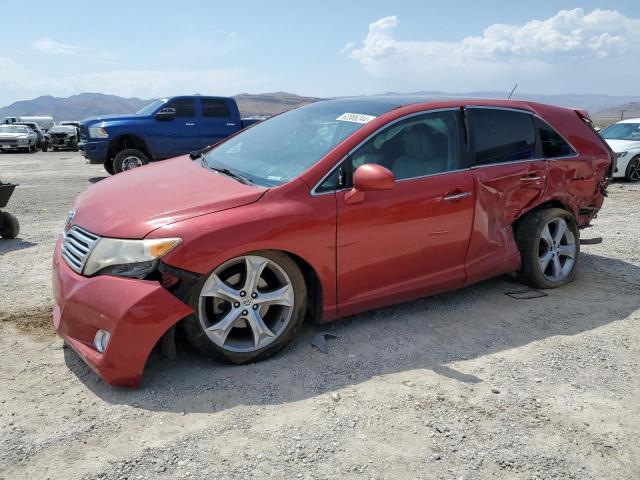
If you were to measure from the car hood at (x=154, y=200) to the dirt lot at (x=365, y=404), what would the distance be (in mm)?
869

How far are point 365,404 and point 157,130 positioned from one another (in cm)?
1130

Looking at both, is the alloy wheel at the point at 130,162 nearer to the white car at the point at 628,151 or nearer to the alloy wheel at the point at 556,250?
the alloy wheel at the point at 556,250

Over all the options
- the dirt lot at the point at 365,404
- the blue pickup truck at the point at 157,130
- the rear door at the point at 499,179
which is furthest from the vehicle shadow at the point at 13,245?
the blue pickup truck at the point at 157,130

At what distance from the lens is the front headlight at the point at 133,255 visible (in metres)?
2.96

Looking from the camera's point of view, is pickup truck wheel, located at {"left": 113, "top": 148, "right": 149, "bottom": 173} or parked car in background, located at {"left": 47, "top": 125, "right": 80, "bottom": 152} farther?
parked car in background, located at {"left": 47, "top": 125, "right": 80, "bottom": 152}

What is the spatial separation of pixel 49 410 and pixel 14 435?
Result: 233mm

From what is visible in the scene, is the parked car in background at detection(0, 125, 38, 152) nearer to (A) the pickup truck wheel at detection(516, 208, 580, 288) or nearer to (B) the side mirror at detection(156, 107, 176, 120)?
(B) the side mirror at detection(156, 107, 176, 120)

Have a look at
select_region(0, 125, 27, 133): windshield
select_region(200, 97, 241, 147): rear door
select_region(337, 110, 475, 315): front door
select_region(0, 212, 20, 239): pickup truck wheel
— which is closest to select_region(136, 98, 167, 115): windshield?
select_region(200, 97, 241, 147): rear door

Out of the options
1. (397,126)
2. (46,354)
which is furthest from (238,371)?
(397,126)

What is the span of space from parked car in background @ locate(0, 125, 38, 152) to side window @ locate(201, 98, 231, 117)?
1506 cm

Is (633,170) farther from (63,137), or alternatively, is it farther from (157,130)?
(63,137)

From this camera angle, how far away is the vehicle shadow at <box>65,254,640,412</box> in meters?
3.04

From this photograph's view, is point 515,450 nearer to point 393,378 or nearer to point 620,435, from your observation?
point 620,435

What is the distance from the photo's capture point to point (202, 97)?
13.5 metres
